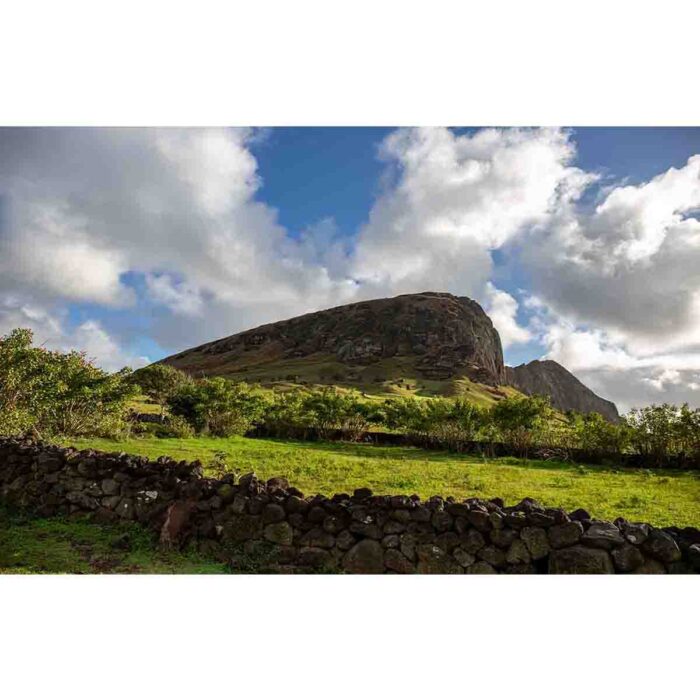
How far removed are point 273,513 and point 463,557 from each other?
2.34m

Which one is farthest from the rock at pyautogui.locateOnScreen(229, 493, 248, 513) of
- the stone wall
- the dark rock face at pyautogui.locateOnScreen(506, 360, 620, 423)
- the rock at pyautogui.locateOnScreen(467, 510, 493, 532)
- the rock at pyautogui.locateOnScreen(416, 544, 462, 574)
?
the dark rock face at pyautogui.locateOnScreen(506, 360, 620, 423)

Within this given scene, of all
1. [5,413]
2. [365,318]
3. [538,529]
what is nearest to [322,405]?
[5,413]

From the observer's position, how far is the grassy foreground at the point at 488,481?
10328mm

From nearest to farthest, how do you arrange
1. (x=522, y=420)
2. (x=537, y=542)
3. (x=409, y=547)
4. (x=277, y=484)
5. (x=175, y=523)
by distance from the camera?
(x=537, y=542) → (x=409, y=547) → (x=175, y=523) → (x=277, y=484) → (x=522, y=420)

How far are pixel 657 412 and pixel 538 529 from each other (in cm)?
1939

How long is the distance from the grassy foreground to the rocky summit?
6494 centimetres

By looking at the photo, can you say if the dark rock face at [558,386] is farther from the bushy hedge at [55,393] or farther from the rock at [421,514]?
the rock at [421,514]

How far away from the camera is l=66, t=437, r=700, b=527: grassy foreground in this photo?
33.9 feet

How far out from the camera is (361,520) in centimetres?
562

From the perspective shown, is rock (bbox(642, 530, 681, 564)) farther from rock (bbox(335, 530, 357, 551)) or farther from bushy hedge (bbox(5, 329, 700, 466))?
bushy hedge (bbox(5, 329, 700, 466))

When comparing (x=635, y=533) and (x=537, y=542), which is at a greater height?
(x=635, y=533)

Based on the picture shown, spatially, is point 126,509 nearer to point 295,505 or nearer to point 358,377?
point 295,505

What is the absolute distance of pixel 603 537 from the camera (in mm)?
5141

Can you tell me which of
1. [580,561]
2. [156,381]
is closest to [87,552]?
[580,561]
